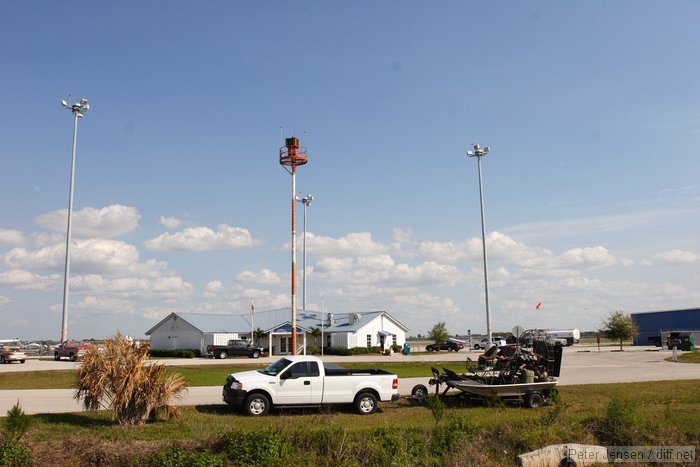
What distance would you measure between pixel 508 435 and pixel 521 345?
7.03 m

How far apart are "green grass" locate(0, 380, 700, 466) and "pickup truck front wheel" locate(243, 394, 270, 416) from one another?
270 mm

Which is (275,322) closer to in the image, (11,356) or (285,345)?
(285,345)

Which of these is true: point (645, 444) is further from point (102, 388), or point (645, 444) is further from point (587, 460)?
point (102, 388)

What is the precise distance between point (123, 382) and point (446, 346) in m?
59.9

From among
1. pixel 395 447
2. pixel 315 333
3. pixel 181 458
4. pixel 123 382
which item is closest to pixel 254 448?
pixel 181 458

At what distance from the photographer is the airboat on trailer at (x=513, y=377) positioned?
18.5m

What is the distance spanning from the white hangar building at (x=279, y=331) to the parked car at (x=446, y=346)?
4429 millimetres

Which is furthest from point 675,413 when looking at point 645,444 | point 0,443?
point 0,443

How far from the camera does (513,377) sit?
1895cm

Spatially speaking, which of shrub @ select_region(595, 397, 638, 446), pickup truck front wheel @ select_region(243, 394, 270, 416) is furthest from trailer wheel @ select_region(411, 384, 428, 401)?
shrub @ select_region(595, 397, 638, 446)

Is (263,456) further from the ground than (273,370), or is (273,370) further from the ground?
(273,370)

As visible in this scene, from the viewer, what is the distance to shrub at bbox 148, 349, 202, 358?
181 ft

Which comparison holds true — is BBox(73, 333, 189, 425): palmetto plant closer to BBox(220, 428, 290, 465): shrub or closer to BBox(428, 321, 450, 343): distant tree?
BBox(220, 428, 290, 465): shrub

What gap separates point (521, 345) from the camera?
69.4 ft
